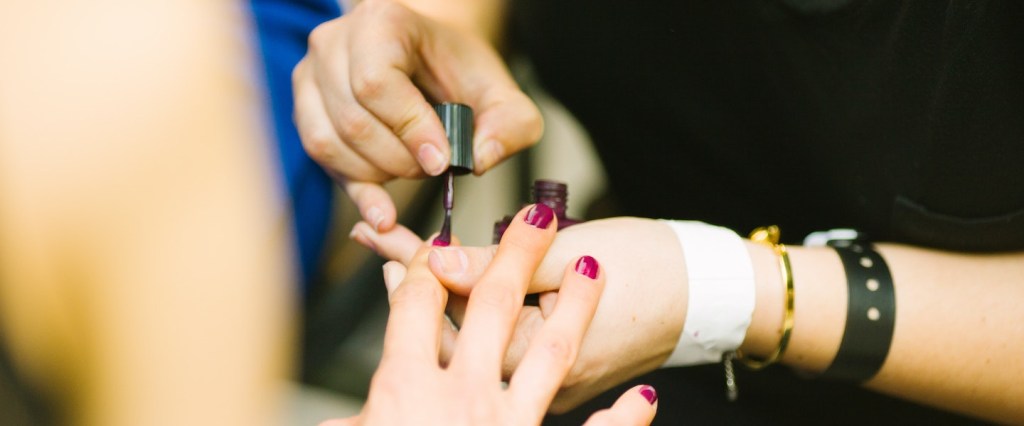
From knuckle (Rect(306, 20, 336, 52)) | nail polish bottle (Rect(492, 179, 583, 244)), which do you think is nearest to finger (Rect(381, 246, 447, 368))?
nail polish bottle (Rect(492, 179, 583, 244))

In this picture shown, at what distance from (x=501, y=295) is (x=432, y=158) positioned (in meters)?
0.16

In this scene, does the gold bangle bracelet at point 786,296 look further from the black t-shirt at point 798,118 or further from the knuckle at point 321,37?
the knuckle at point 321,37

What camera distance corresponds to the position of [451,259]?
20.6 inches

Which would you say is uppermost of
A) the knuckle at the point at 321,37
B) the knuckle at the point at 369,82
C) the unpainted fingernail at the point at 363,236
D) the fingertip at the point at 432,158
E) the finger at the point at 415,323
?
the knuckle at the point at 321,37

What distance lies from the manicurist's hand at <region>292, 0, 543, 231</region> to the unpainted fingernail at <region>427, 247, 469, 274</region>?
10cm

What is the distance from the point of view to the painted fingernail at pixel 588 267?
53 cm

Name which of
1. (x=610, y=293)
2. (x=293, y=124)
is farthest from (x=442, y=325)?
(x=293, y=124)

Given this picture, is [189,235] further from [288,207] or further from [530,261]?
[530,261]

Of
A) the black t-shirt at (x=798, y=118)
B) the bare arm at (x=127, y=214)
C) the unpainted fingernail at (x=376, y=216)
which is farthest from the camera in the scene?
the unpainted fingernail at (x=376, y=216)

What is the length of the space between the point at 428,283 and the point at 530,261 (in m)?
0.08

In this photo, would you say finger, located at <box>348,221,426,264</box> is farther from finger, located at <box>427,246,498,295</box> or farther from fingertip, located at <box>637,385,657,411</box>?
fingertip, located at <box>637,385,657,411</box>

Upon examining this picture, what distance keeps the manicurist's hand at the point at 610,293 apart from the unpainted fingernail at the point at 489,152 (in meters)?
0.11

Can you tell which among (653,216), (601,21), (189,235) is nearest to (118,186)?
(189,235)

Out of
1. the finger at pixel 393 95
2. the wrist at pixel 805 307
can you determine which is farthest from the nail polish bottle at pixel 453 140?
the wrist at pixel 805 307
